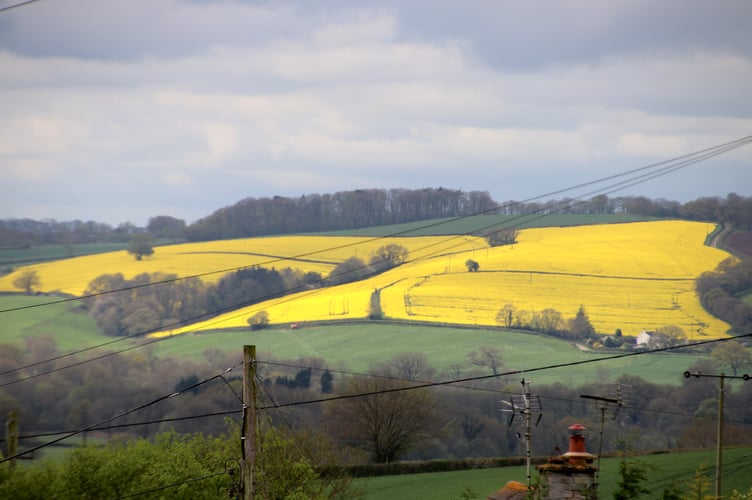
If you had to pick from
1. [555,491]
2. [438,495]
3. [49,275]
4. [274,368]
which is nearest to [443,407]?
[274,368]

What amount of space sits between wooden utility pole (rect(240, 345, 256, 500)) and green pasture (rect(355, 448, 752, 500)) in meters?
20.0

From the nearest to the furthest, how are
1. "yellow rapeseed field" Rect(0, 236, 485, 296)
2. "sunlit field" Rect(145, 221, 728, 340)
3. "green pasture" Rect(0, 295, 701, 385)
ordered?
"green pasture" Rect(0, 295, 701, 385)
"sunlit field" Rect(145, 221, 728, 340)
"yellow rapeseed field" Rect(0, 236, 485, 296)

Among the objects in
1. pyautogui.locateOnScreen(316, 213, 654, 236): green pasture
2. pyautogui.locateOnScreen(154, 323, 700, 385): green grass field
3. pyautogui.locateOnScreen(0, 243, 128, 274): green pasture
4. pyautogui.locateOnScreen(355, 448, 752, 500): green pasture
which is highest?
pyautogui.locateOnScreen(316, 213, 654, 236): green pasture

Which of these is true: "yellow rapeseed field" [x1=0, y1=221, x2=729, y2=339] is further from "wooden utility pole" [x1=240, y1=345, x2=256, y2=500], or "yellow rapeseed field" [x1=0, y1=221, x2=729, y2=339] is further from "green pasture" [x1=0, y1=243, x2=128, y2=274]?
"wooden utility pole" [x1=240, y1=345, x2=256, y2=500]

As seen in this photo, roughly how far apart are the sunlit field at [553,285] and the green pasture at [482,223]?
229 inches

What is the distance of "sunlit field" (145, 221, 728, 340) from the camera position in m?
110

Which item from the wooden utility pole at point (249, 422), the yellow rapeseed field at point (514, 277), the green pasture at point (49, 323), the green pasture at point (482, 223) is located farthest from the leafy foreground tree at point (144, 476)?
the green pasture at point (482, 223)

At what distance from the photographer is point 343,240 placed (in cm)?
14725

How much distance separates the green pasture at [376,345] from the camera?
94.5m

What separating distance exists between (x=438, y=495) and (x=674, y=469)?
10364mm

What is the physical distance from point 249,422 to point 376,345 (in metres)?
82.6

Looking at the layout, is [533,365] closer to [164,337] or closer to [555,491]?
[164,337]

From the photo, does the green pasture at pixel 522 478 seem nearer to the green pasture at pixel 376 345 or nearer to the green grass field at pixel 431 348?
the green pasture at pixel 376 345

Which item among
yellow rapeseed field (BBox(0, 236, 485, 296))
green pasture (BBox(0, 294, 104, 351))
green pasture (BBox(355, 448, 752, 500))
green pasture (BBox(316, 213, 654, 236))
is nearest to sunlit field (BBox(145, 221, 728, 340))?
green pasture (BBox(316, 213, 654, 236))
